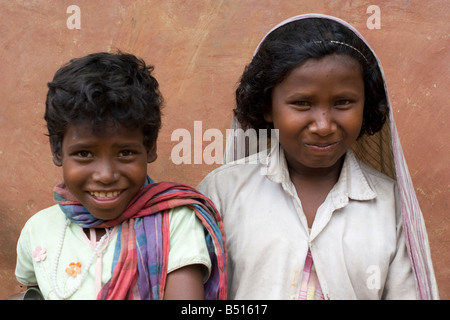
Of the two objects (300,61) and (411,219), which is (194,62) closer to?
(300,61)

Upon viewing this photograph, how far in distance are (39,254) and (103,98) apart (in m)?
0.59

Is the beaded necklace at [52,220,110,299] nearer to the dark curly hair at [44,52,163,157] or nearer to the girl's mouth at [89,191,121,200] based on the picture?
the girl's mouth at [89,191,121,200]

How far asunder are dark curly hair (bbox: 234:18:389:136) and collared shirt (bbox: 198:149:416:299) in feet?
0.66

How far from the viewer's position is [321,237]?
2344 mm

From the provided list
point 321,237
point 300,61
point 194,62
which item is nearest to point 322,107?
point 300,61

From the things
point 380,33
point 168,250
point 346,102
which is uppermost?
point 380,33

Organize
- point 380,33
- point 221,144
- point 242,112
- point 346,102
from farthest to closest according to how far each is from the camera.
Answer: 1. point 221,144
2. point 380,33
3. point 242,112
4. point 346,102

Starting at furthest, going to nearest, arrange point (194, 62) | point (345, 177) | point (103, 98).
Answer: point (194, 62), point (345, 177), point (103, 98)

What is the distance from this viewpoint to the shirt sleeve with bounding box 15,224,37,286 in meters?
2.31

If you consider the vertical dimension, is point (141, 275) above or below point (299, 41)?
below

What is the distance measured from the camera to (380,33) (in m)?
3.11
